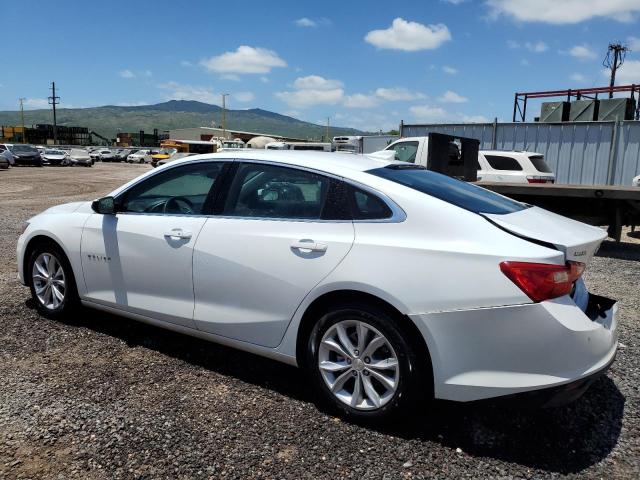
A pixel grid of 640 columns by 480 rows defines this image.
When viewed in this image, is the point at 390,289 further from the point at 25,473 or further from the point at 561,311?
the point at 25,473

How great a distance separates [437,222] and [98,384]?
7.92 ft

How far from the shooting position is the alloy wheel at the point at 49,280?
4.49 metres

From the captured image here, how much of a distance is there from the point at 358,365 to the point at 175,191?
2.10 metres

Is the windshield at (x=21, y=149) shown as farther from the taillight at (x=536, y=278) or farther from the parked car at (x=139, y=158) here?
the taillight at (x=536, y=278)

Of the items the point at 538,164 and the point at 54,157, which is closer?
the point at 538,164

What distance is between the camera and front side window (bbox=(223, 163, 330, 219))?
3.24 meters

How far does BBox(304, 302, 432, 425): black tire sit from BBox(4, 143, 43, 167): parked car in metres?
43.2

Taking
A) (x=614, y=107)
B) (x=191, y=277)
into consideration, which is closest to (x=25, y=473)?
(x=191, y=277)

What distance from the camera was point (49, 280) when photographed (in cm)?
455

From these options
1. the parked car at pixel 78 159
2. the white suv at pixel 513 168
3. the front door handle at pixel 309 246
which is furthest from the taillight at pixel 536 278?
the parked car at pixel 78 159

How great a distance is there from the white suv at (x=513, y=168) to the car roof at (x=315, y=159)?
330 inches

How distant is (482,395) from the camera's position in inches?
104

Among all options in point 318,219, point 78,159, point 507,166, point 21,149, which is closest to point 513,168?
point 507,166

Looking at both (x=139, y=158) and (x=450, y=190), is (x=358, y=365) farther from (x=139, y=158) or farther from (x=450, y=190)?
(x=139, y=158)
